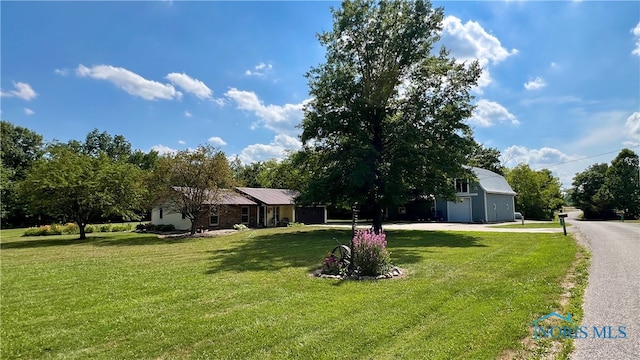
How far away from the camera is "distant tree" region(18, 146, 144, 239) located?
18359 mm

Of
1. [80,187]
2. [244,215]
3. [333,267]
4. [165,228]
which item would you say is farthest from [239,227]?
[333,267]

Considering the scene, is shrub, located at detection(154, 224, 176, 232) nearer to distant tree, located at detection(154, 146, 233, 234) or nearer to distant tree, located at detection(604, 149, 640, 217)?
distant tree, located at detection(154, 146, 233, 234)

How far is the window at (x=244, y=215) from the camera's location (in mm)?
29409

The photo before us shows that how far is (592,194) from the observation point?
43562mm

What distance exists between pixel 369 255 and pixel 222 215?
21650 millimetres

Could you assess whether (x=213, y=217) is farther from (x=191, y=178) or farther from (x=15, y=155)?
(x=15, y=155)

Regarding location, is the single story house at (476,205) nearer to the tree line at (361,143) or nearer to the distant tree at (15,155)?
the tree line at (361,143)

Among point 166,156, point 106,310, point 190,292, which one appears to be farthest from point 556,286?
point 166,156

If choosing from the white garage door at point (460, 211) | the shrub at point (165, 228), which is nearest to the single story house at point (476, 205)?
the white garage door at point (460, 211)

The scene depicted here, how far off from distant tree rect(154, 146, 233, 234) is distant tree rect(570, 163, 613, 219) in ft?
136

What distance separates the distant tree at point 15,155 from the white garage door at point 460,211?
4106 centimetres

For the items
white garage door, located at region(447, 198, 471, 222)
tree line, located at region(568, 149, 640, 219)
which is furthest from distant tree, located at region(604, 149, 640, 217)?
white garage door, located at region(447, 198, 471, 222)

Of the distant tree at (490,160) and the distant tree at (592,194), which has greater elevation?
the distant tree at (490,160)

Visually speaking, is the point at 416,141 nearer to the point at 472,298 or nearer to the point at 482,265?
the point at 482,265
